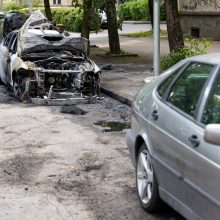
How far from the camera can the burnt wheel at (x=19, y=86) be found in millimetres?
13086

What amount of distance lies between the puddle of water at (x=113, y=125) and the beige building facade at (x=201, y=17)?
1819 centimetres

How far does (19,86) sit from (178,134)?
29.6 feet

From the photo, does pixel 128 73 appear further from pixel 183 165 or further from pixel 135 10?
pixel 135 10

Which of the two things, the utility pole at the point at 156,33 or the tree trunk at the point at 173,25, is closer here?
the utility pole at the point at 156,33

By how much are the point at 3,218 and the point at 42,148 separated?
3.01 metres

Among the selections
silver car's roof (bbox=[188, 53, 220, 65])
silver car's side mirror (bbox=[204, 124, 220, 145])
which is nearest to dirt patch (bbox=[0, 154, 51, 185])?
silver car's roof (bbox=[188, 53, 220, 65])

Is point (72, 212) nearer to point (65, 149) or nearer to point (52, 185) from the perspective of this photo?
point (52, 185)

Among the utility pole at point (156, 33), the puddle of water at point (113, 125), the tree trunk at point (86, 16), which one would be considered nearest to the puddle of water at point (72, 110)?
the puddle of water at point (113, 125)

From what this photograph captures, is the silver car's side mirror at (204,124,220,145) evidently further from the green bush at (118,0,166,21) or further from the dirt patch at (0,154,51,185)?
the green bush at (118,0,166,21)

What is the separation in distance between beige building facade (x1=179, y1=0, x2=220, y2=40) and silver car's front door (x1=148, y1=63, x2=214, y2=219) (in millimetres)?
23134

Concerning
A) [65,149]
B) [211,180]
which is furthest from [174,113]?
[65,149]

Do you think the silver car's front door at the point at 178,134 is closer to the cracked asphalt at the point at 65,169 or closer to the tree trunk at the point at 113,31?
the cracked asphalt at the point at 65,169

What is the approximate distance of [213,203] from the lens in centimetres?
410

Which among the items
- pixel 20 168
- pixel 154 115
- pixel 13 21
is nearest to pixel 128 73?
pixel 13 21
